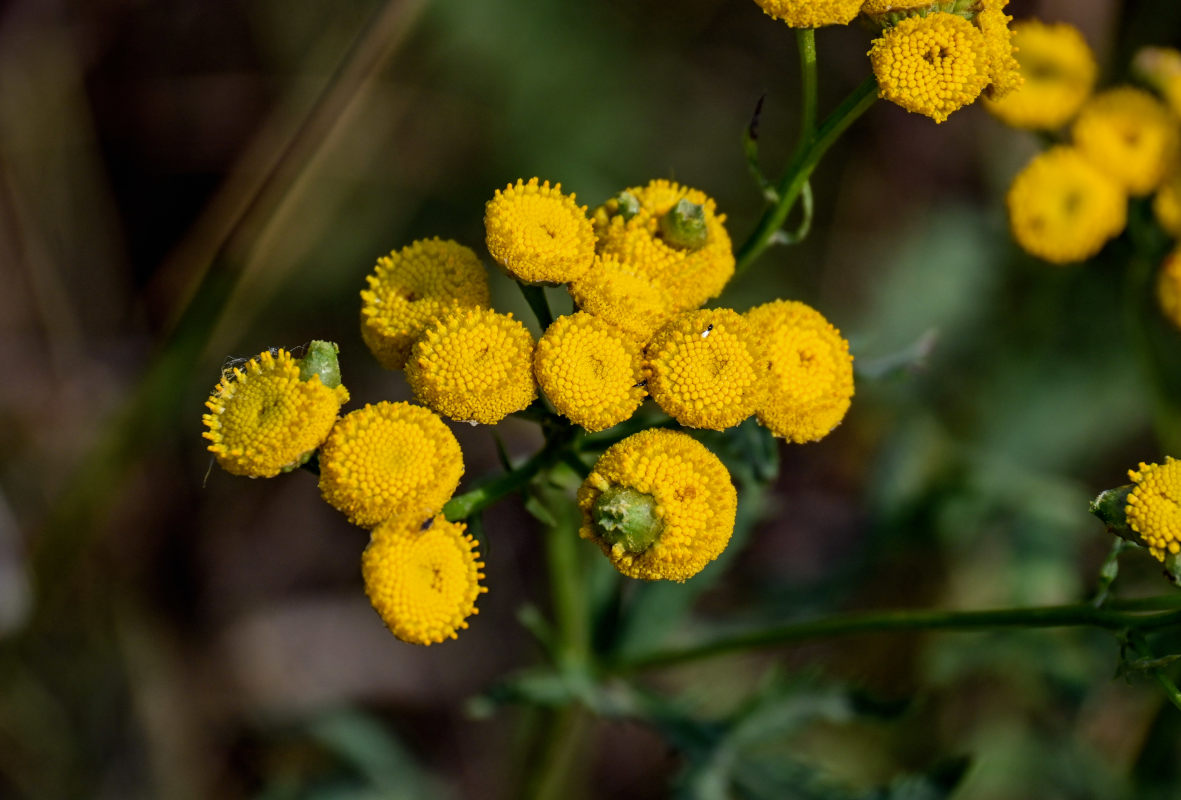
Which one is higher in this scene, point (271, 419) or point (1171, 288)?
point (1171, 288)

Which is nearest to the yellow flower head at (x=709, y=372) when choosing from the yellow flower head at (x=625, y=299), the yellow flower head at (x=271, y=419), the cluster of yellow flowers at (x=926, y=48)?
the yellow flower head at (x=625, y=299)

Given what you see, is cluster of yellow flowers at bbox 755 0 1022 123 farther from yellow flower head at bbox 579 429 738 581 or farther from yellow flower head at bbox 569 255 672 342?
yellow flower head at bbox 579 429 738 581

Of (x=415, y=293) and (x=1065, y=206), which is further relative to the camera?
(x=1065, y=206)

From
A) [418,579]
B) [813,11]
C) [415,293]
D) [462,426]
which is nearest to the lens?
[418,579]

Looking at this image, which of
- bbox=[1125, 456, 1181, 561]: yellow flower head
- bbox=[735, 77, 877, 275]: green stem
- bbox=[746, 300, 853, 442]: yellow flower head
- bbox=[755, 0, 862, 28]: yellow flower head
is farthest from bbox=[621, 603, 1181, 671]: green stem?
bbox=[755, 0, 862, 28]: yellow flower head

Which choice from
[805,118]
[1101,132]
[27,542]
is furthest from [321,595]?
[1101,132]

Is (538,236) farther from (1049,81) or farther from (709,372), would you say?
(1049,81)

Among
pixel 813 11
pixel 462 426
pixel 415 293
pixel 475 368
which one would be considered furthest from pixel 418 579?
pixel 462 426
